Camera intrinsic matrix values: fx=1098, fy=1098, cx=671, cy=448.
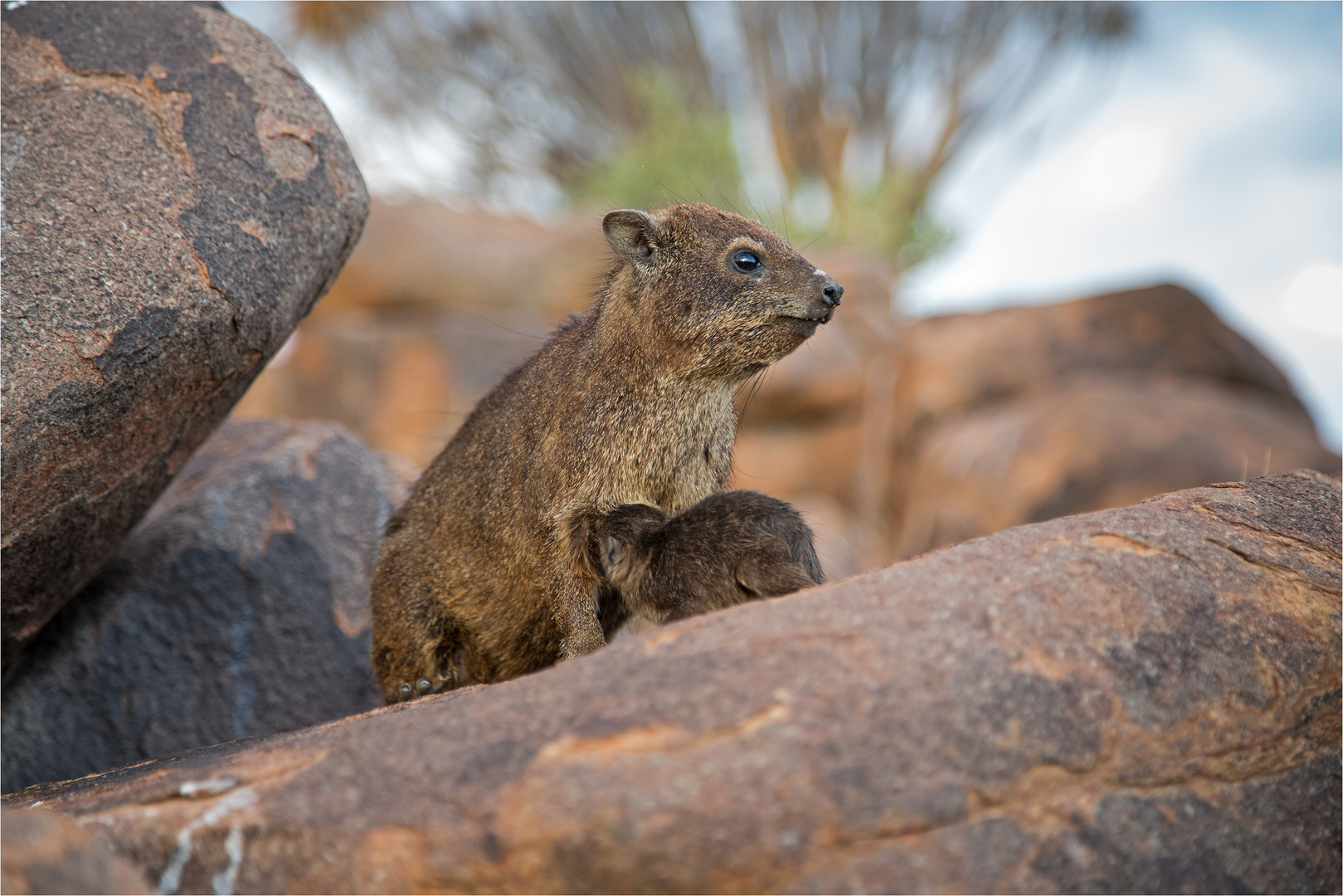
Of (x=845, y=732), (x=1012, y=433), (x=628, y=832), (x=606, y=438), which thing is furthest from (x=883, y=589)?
(x=1012, y=433)

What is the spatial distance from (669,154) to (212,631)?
42.0 ft

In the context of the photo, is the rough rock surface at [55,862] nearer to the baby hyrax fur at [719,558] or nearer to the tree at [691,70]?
the baby hyrax fur at [719,558]

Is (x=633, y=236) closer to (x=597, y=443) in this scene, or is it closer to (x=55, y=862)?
(x=597, y=443)

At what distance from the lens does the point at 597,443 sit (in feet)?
13.6

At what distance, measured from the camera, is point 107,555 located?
4617 millimetres

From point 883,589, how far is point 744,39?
60.5ft

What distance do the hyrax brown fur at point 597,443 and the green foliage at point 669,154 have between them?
10.8 meters

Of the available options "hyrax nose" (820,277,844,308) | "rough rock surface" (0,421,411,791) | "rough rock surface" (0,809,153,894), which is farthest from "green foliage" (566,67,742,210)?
"rough rock surface" (0,809,153,894)

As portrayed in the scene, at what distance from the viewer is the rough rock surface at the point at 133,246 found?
144 inches

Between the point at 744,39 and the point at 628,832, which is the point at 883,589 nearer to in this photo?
the point at 628,832

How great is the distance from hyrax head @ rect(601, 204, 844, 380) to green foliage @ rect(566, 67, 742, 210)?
10.7 m

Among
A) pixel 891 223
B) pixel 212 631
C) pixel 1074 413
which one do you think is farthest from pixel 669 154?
pixel 212 631

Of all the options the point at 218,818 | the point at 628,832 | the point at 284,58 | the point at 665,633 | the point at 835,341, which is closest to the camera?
the point at 628,832

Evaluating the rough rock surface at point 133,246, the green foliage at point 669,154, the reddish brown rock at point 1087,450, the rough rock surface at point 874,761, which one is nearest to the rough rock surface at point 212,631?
Result: the rough rock surface at point 133,246
